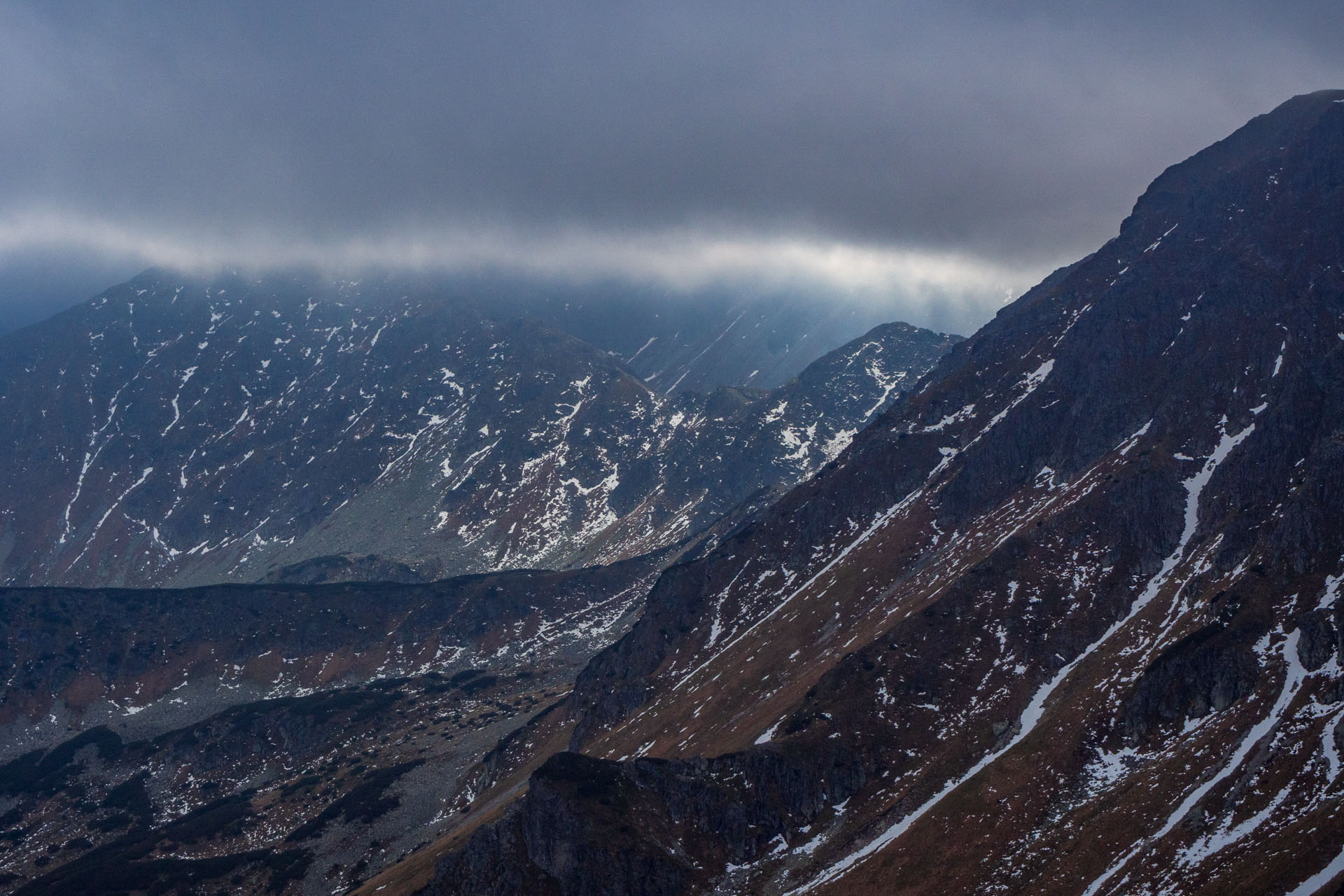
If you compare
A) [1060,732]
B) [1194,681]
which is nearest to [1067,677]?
[1060,732]

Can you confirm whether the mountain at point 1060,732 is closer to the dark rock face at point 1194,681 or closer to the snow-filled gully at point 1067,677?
the dark rock face at point 1194,681

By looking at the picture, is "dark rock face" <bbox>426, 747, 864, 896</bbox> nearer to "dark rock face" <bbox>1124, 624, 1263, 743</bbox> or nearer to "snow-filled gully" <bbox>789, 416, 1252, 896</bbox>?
"snow-filled gully" <bbox>789, 416, 1252, 896</bbox>

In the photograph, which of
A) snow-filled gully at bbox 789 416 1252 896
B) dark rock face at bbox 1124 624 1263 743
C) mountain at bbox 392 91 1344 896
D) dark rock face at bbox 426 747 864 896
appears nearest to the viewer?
mountain at bbox 392 91 1344 896

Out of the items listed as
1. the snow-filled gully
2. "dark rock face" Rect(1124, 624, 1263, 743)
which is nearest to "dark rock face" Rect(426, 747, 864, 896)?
the snow-filled gully

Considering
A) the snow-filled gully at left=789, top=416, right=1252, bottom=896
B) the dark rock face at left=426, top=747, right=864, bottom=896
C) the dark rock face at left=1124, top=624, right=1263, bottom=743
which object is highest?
the dark rock face at left=426, top=747, right=864, bottom=896

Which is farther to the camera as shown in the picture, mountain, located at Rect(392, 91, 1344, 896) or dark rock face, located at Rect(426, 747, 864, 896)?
dark rock face, located at Rect(426, 747, 864, 896)

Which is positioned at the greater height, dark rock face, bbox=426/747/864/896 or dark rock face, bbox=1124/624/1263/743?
dark rock face, bbox=426/747/864/896

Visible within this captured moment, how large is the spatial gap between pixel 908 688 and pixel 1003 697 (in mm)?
14623

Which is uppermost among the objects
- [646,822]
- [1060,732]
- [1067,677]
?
[646,822]

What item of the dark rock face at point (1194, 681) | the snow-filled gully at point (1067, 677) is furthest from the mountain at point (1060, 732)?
the snow-filled gully at point (1067, 677)

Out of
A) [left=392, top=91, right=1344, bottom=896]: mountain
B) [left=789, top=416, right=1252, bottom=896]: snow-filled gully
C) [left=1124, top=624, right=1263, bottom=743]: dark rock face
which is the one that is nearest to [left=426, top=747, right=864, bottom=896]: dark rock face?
[left=392, top=91, right=1344, bottom=896]: mountain

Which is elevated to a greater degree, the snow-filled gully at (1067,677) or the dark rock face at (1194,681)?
the snow-filled gully at (1067,677)

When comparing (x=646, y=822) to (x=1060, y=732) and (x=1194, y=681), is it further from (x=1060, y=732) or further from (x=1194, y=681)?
(x=1194, y=681)

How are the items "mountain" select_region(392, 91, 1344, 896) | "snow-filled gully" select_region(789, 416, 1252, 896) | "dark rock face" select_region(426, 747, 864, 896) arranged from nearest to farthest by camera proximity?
"mountain" select_region(392, 91, 1344, 896) → "snow-filled gully" select_region(789, 416, 1252, 896) → "dark rock face" select_region(426, 747, 864, 896)
